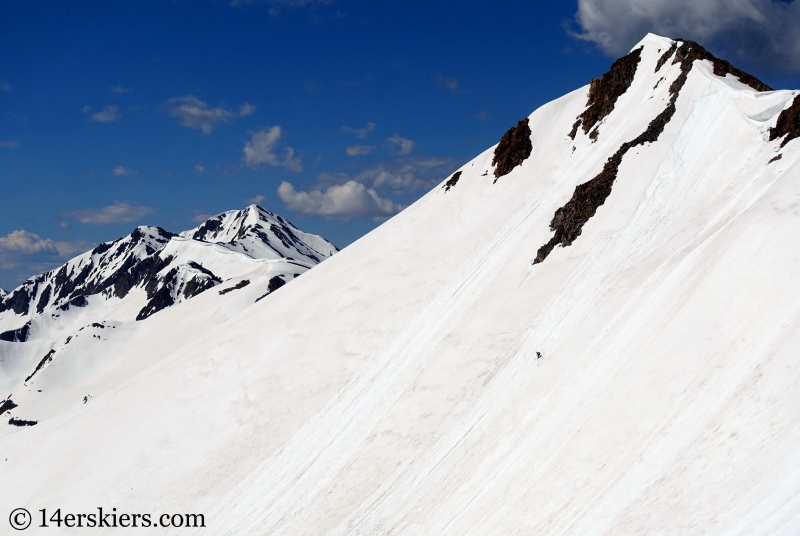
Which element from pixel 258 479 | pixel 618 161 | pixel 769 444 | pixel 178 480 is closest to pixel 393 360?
pixel 258 479

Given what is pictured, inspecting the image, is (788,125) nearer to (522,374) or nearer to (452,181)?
(522,374)

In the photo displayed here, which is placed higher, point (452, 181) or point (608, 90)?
point (452, 181)

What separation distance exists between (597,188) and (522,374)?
53.1ft

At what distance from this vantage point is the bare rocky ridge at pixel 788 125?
1180 inches

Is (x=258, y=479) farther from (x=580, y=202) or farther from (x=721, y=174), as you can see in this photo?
(x=721, y=174)

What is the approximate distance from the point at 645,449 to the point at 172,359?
46.8 metres

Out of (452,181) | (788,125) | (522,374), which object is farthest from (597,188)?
(452,181)

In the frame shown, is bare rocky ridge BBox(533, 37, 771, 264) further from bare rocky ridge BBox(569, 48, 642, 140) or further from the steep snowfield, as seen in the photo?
bare rocky ridge BBox(569, 48, 642, 140)

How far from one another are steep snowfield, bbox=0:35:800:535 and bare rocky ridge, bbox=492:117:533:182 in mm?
1259

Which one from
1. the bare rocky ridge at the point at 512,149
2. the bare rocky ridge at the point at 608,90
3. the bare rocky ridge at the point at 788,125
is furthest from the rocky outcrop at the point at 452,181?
the bare rocky ridge at the point at 788,125

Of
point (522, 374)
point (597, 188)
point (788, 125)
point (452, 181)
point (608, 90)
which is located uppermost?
point (452, 181)

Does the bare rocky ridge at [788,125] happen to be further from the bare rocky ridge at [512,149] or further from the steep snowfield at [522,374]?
the bare rocky ridge at [512,149]

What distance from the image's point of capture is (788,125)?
100 feet

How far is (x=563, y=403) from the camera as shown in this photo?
2578 cm
